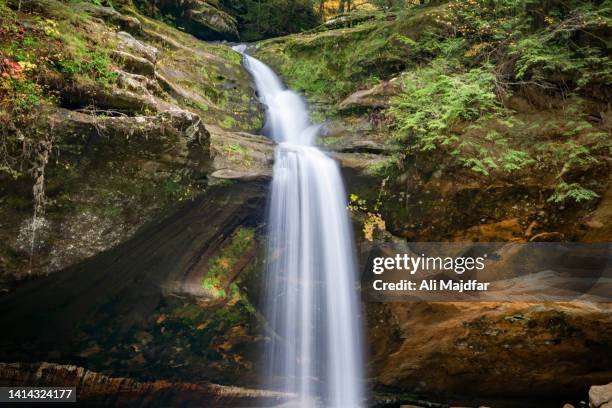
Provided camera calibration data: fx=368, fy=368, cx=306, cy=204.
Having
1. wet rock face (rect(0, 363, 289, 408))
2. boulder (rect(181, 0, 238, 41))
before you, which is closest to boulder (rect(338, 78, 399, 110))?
wet rock face (rect(0, 363, 289, 408))

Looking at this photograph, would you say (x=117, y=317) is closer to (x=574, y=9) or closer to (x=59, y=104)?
(x=59, y=104)

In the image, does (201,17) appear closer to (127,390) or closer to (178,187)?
(178,187)

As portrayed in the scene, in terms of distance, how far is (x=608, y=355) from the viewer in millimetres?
6438

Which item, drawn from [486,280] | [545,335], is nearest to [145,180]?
[486,280]

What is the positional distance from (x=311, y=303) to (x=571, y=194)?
4799 millimetres

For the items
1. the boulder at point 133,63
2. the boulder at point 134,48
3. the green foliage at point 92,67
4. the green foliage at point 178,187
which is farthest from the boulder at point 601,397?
the boulder at point 134,48

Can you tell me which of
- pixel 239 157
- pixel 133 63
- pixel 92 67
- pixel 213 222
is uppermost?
pixel 133 63

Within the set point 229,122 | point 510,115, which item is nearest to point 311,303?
point 229,122

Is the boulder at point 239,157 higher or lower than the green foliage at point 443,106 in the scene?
lower

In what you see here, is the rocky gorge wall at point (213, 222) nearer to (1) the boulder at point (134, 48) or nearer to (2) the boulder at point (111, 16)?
(1) the boulder at point (134, 48)

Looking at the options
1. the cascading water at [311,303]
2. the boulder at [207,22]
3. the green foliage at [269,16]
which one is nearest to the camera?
the cascading water at [311,303]

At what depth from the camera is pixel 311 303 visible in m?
7.09

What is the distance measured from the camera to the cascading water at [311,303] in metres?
7.01

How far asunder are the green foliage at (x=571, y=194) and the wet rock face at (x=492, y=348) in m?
1.76
